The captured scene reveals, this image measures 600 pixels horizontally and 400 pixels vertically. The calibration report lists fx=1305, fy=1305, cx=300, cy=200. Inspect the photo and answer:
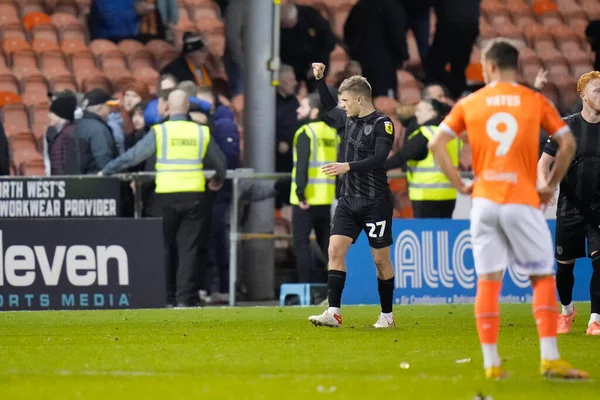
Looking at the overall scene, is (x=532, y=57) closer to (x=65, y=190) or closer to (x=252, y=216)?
(x=252, y=216)

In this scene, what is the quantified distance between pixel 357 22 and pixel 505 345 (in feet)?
32.2

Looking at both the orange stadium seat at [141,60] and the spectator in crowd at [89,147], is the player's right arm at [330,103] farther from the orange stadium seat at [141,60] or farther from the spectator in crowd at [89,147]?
the orange stadium seat at [141,60]

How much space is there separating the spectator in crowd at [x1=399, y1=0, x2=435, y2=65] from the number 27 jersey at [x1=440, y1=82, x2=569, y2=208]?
12.3 metres

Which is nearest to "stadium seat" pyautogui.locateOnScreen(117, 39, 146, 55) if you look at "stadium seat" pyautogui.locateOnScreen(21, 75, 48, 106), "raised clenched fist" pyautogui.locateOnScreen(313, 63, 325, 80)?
"stadium seat" pyautogui.locateOnScreen(21, 75, 48, 106)

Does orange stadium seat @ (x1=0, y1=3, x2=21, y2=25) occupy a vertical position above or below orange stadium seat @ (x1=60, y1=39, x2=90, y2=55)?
above

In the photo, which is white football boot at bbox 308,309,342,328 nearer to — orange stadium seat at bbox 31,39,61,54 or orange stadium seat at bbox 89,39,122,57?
orange stadium seat at bbox 89,39,122,57

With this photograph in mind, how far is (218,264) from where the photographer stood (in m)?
15.2

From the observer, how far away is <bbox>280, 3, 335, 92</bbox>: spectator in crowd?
57.3 feet

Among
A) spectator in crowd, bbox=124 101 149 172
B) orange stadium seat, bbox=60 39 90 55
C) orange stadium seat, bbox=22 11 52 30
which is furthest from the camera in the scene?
orange stadium seat, bbox=22 11 52 30

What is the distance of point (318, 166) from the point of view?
49.2 ft

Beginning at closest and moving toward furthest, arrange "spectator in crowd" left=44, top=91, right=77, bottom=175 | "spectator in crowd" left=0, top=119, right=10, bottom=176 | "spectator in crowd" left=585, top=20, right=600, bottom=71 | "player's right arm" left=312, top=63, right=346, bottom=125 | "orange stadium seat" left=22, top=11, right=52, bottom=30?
"player's right arm" left=312, top=63, right=346, bottom=125 < "spectator in crowd" left=44, top=91, right=77, bottom=175 < "spectator in crowd" left=0, top=119, right=10, bottom=176 < "orange stadium seat" left=22, top=11, right=52, bottom=30 < "spectator in crowd" left=585, top=20, right=600, bottom=71

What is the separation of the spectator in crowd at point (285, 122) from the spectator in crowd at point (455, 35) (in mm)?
3511

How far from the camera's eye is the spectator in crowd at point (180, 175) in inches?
576

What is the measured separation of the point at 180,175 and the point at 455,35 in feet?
20.8
